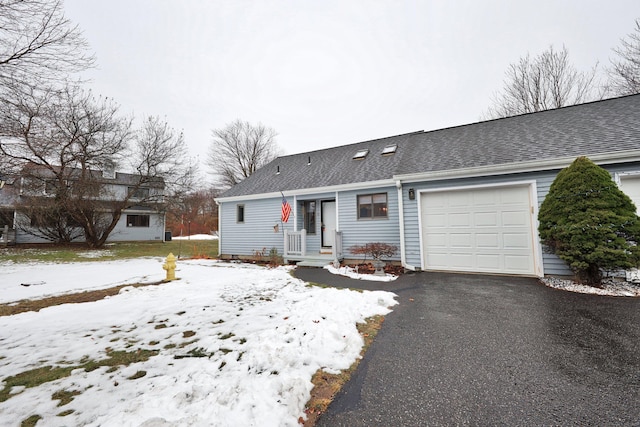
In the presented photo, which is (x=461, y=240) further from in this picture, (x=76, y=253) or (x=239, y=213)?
(x=76, y=253)

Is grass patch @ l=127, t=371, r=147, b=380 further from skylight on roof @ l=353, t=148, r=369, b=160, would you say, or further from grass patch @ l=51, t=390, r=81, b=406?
skylight on roof @ l=353, t=148, r=369, b=160

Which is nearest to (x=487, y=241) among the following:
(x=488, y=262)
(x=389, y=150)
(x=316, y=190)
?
(x=488, y=262)

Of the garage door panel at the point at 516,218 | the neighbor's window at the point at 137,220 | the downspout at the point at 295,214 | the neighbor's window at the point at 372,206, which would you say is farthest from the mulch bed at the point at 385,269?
the neighbor's window at the point at 137,220

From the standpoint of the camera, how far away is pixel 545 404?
1774 millimetres

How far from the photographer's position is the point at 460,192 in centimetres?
671

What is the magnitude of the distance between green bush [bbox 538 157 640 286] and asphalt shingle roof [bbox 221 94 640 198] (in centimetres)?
113

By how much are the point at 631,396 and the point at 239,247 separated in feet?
35.9

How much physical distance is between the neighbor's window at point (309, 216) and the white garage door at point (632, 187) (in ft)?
27.1

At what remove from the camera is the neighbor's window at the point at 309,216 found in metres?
9.90

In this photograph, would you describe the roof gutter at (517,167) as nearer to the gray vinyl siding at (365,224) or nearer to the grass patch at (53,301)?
the gray vinyl siding at (365,224)

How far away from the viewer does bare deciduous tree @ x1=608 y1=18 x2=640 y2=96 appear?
35.8 feet

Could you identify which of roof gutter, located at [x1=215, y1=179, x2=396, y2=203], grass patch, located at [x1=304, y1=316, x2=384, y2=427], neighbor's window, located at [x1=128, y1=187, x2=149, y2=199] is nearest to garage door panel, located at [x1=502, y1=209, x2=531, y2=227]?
roof gutter, located at [x1=215, y1=179, x2=396, y2=203]

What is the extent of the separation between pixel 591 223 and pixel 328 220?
6.95 meters

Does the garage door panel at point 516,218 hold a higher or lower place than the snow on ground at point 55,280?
higher
